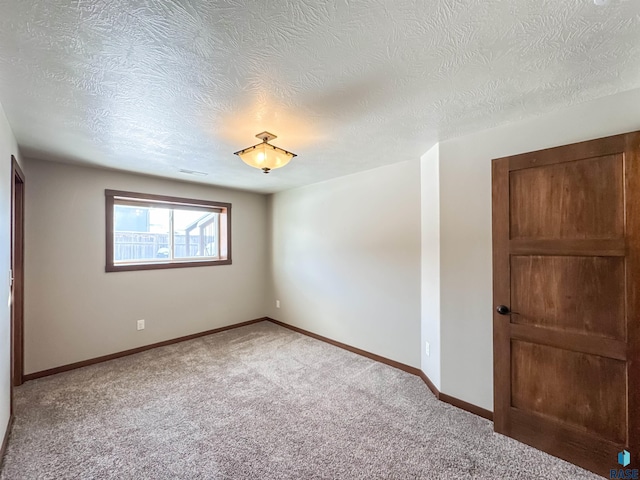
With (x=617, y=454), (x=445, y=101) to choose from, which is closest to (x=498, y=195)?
(x=445, y=101)

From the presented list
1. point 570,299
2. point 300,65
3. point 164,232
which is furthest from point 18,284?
point 570,299

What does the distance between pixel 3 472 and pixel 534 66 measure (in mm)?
3852

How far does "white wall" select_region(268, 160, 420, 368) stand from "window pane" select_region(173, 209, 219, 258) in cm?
112

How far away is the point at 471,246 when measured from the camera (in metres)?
2.27

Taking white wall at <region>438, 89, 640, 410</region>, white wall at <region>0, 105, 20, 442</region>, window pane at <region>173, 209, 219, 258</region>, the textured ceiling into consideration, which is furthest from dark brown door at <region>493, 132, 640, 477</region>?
window pane at <region>173, 209, 219, 258</region>

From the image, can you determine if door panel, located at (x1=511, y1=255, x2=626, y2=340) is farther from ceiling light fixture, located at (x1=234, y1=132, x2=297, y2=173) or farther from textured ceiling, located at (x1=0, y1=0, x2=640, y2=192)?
ceiling light fixture, located at (x1=234, y1=132, x2=297, y2=173)

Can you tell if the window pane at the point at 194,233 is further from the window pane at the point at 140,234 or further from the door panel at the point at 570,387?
the door panel at the point at 570,387

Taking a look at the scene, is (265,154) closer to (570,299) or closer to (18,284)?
(570,299)

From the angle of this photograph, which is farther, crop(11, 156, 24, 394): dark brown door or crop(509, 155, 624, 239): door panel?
crop(11, 156, 24, 394): dark brown door

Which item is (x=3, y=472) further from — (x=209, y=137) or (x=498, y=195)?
(x=498, y=195)

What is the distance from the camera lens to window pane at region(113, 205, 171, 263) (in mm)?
3539

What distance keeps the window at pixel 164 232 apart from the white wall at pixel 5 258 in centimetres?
133

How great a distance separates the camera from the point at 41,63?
1344 millimetres

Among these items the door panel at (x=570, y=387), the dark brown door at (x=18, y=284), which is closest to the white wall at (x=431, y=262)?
the door panel at (x=570, y=387)
